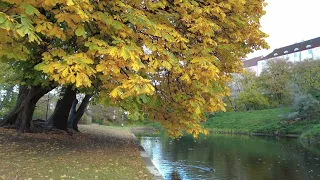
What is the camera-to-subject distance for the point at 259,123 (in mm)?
52219

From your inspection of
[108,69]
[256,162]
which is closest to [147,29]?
[108,69]

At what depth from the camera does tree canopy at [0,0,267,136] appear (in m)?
5.15

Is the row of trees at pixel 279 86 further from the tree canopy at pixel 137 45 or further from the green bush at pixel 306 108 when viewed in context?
the tree canopy at pixel 137 45

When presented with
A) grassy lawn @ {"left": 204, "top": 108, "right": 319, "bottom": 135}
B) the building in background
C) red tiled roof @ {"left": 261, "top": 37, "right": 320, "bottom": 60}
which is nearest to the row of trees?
grassy lawn @ {"left": 204, "top": 108, "right": 319, "bottom": 135}

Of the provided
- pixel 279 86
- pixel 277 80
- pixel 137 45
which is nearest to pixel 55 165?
pixel 137 45

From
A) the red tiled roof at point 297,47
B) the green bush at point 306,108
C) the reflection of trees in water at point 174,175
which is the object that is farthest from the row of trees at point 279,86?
the reflection of trees in water at point 174,175

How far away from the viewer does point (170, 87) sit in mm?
9172

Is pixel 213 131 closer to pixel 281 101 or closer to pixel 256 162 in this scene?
pixel 281 101

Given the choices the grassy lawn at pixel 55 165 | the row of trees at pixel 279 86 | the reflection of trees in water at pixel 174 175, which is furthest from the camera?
the row of trees at pixel 279 86

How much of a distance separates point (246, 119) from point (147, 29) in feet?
177

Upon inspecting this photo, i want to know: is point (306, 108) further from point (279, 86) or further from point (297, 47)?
point (297, 47)

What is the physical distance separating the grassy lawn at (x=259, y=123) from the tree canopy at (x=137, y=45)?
35633 mm

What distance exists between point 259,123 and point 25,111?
4377cm

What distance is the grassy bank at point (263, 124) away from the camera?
4127 centimetres
